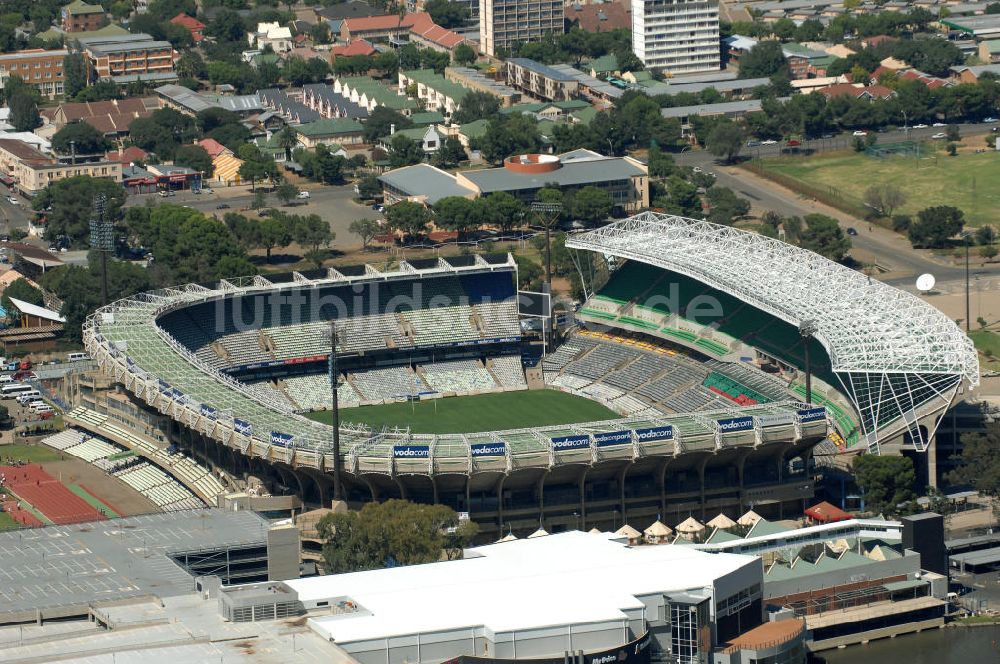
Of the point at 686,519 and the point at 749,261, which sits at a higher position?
the point at 749,261

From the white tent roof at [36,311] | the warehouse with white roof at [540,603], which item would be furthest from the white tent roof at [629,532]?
the white tent roof at [36,311]

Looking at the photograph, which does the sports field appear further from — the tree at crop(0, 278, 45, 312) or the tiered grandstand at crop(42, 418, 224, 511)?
the tree at crop(0, 278, 45, 312)

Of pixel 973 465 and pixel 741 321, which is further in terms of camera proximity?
pixel 741 321

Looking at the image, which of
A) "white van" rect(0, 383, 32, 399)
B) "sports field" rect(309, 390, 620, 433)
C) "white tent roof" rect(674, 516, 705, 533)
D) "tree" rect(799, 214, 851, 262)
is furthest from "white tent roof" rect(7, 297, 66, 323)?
"white tent roof" rect(674, 516, 705, 533)

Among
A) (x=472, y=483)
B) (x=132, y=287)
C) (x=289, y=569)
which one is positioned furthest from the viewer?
(x=132, y=287)

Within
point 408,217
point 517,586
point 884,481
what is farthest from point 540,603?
point 408,217

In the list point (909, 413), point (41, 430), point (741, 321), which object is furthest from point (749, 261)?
point (41, 430)

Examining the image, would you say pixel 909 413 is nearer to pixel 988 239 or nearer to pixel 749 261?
pixel 749 261
